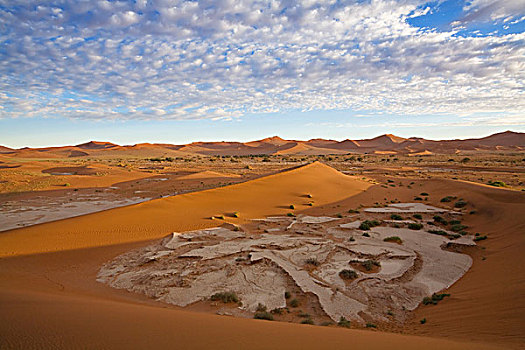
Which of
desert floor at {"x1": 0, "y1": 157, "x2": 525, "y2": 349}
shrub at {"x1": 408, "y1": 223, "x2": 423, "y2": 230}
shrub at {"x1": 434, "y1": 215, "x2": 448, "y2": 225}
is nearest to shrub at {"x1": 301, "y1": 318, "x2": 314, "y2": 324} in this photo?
desert floor at {"x1": 0, "y1": 157, "x2": 525, "y2": 349}

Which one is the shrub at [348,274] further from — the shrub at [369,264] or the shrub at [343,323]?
the shrub at [343,323]

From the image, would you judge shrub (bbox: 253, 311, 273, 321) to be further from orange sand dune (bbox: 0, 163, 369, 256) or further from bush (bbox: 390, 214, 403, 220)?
bush (bbox: 390, 214, 403, 220)

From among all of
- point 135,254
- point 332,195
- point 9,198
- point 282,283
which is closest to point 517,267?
point 282,283

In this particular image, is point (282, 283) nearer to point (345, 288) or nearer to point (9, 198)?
point (345, 288)

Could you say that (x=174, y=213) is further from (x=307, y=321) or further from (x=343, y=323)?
(x=343, y=323)

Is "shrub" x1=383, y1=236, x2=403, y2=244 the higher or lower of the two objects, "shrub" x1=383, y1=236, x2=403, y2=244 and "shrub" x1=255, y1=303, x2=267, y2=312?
the higher

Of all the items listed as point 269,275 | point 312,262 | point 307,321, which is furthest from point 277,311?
point 312,262

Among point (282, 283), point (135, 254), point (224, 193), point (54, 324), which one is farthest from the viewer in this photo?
point (224, 193)
